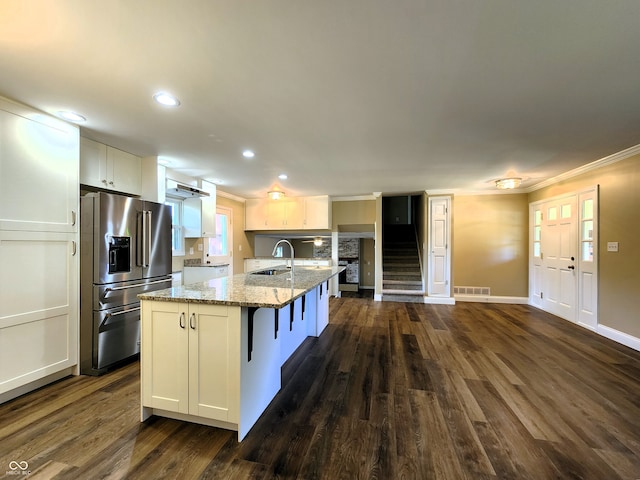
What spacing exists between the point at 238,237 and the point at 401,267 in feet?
13.6

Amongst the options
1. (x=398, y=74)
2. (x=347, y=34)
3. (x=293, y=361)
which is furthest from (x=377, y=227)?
(x=347, y=34)

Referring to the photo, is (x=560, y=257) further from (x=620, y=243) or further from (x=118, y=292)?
(x=118, y=292)

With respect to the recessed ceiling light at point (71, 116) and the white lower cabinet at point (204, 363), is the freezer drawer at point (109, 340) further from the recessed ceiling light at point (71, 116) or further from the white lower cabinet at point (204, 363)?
the recessed ceiling light at point (71, 116)

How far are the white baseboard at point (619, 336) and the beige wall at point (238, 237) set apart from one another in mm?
6308

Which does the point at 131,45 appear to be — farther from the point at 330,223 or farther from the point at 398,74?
the point at 330,223

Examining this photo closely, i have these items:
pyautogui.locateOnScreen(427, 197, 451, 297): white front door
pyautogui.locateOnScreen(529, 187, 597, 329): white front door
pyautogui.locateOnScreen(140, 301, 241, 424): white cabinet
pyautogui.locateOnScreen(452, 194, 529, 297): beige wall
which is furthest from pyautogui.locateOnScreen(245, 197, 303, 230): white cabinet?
pyautogui.locateOnScreen(529, 187, 597, 329): white front door

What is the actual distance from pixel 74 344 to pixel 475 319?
5.24m

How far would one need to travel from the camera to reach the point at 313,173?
429 centimetres

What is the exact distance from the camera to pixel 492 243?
561 cm

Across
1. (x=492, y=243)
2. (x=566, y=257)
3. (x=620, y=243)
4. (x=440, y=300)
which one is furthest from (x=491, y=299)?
(x=620, y=243)

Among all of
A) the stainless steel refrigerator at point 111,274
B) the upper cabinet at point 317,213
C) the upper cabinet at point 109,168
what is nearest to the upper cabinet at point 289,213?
the upper cabinet at point 317,213

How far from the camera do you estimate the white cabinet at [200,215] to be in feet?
14.5

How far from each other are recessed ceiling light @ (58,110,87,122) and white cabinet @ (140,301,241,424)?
179 centimetres

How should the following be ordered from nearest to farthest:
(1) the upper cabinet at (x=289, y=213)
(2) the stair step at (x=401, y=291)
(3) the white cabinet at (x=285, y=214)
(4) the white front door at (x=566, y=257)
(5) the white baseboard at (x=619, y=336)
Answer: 1. (5) the white baseboard at (x=619, y=336)
2. (4) the white front door at (x=566, y=257)
3. (2) the stair step at (x=401, y=291)
4. (1) the upper cabinet at (x=289, y=213)
5. (3) the white cabinet at (x=285, y=214)
